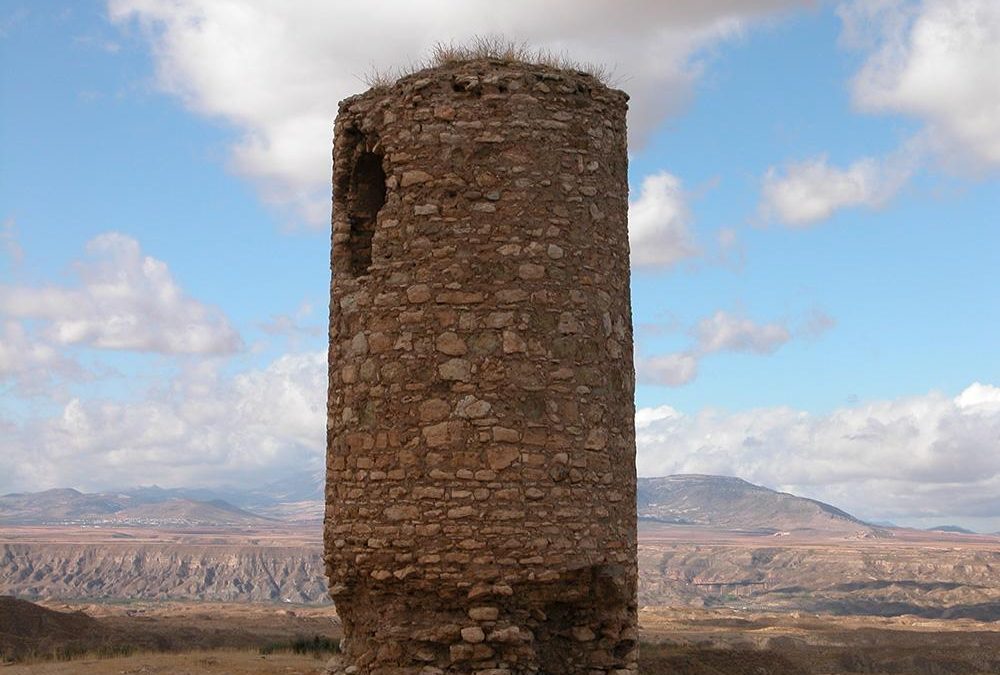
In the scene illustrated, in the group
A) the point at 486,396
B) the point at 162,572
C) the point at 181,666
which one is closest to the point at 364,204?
the point at 486,396

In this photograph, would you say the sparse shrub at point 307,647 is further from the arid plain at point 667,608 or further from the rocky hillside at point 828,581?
the rocky hillside at point 828,581

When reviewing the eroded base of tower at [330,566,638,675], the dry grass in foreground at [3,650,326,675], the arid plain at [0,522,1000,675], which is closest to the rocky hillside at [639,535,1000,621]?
the arid plain at [0,522,1000,675]

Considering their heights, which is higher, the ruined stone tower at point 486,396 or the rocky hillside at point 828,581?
the ruined stone tower at point 486,396

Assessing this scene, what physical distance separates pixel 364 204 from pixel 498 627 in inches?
150

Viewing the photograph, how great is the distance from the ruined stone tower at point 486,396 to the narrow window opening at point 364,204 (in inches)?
17.3

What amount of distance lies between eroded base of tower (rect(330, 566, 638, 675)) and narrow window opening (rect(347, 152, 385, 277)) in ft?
9.45

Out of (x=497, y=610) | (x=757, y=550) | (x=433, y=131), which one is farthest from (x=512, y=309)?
(x=757, y=550)

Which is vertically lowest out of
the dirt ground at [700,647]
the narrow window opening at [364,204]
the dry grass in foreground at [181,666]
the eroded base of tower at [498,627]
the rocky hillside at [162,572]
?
the rocky hillside at [162,572]

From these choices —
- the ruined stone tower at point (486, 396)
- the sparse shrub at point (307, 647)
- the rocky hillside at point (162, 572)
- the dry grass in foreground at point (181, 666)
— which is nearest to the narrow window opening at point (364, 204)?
the ruined stone tower at point (486, 396)

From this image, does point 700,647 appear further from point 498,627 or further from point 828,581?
point 828,581

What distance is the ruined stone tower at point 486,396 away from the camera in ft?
28.8

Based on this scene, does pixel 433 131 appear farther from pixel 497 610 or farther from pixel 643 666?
pixel 643 666

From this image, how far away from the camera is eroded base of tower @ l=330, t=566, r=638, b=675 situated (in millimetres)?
8766

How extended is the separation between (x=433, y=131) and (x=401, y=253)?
1.01 meters
